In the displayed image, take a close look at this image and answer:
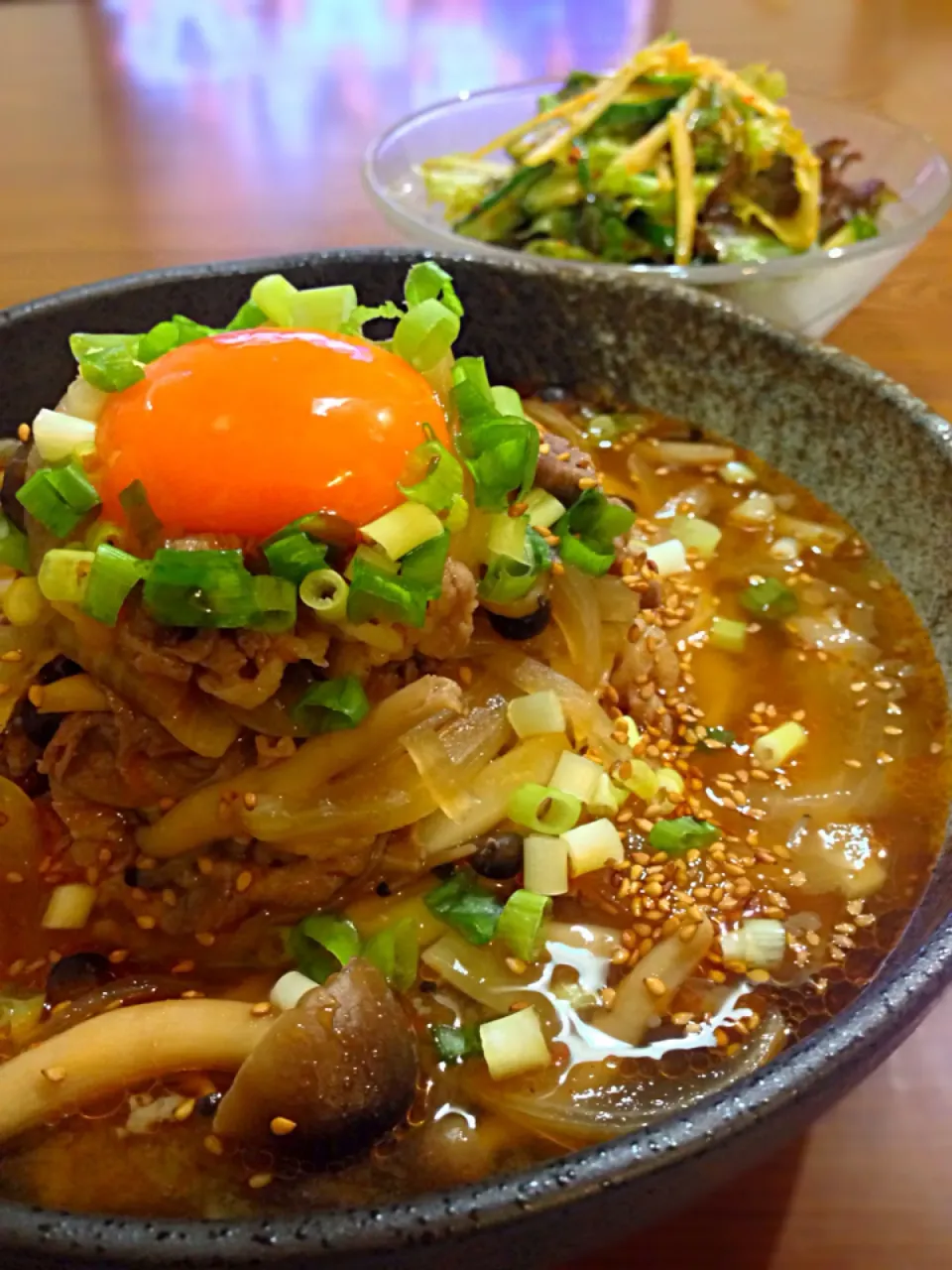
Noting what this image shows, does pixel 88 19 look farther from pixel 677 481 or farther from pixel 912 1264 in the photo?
pixel 912 1264

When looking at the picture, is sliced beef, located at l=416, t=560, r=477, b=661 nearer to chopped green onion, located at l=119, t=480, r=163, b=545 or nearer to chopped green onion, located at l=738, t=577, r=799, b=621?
chopped green onion, located at l=119, t=480, r=163, b=545

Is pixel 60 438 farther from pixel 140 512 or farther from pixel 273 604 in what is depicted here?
pixel 273 604

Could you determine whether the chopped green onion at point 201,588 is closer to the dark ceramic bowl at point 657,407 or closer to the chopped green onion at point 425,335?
the chopped green onion at point 425,335

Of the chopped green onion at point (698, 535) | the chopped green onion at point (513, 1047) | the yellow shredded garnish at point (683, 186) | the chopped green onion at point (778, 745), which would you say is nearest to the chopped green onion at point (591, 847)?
the chopped green onion at point (513, 1047)

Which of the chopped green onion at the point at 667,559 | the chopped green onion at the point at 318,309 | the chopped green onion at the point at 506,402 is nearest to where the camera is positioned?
the chopped green onion at the point at 318,309

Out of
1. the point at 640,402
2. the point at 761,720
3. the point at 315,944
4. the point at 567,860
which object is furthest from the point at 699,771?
the point at 640,402

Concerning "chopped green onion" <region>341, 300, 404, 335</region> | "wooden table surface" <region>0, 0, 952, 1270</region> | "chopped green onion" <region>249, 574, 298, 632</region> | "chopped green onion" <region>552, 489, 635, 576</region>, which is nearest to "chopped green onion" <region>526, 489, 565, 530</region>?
"chopped green onion" <region>552, 489, 635, 576</region>

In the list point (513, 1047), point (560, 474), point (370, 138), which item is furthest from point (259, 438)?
point (370, 138)
